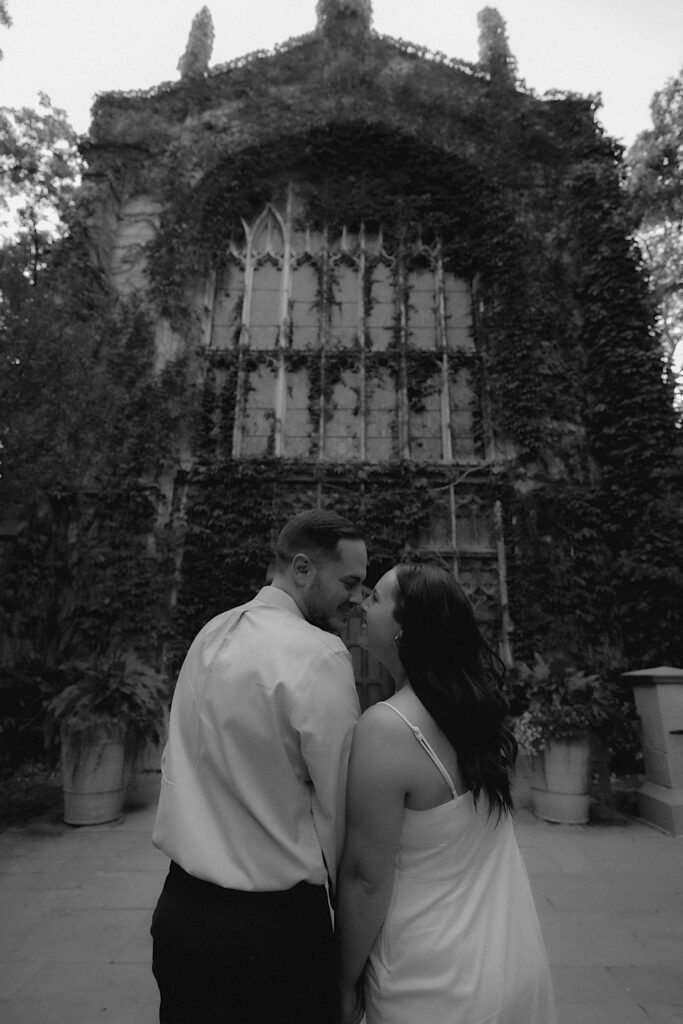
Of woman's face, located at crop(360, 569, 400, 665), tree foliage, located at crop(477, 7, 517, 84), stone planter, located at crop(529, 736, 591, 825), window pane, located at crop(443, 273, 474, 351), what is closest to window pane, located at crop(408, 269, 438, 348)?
window pane, located at crop(443, 273, 474, 351)

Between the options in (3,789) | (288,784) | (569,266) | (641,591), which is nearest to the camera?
(288,784)


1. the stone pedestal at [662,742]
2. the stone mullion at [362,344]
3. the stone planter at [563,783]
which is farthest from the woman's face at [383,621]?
the stone mullion at [362,344]

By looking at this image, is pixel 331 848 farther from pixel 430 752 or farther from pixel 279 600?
pixel 279 600

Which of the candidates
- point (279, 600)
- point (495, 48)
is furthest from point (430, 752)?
point (495, 48)

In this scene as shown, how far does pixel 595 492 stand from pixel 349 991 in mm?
7921

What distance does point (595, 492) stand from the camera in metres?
8.28

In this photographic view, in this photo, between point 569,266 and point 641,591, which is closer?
point 641,591

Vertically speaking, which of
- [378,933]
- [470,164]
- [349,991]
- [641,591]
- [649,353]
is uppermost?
[470,164]

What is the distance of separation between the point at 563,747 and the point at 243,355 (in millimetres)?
7233

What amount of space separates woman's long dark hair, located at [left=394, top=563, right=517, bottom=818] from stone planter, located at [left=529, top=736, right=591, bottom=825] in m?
4.54

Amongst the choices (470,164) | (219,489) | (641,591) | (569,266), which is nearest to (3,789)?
(219,489)

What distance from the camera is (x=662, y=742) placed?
5.45 metres

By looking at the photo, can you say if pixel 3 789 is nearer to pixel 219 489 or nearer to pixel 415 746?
pixel 219 489

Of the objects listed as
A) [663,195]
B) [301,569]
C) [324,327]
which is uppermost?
[663,195]
